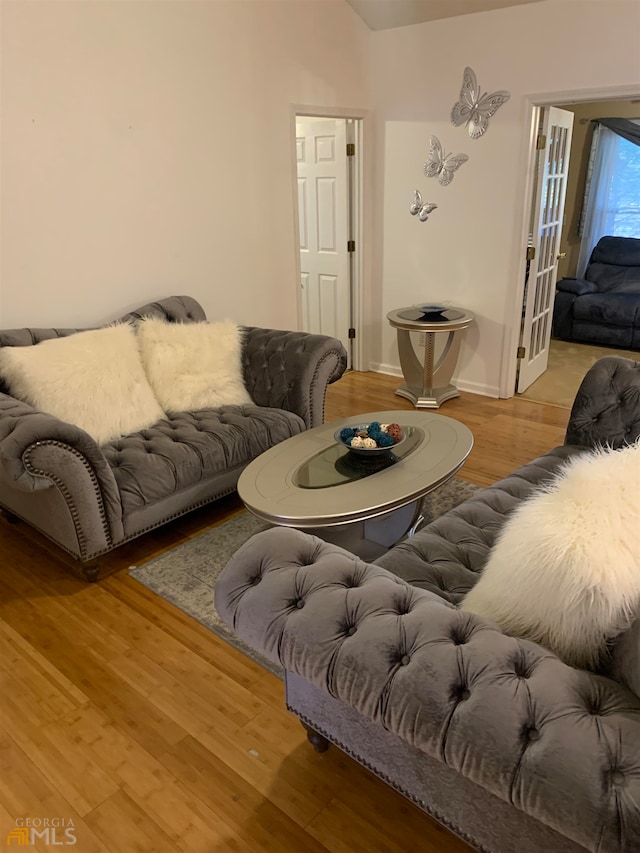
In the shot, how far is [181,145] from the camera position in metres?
3.48

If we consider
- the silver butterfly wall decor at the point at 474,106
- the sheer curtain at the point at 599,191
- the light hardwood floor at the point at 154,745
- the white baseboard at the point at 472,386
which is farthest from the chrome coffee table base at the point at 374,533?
the sheer curtain at the point at 599,191

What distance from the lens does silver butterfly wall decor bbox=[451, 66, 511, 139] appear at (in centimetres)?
399

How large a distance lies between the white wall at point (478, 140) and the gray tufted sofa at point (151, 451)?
5.52ft

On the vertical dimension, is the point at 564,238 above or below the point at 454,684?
above

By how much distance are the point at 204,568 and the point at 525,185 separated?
3249 millimetres

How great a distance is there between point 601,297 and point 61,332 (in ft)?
16.7

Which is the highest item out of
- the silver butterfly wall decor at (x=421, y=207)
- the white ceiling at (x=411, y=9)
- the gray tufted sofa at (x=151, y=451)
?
the white ceiling at (x=411, y=9)

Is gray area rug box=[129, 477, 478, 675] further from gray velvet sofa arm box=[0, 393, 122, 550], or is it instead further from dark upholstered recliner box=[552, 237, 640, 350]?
dark upholstered recliner box=[552, 237, 640, 350]

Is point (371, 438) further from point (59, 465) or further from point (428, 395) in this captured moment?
point (428, 395)

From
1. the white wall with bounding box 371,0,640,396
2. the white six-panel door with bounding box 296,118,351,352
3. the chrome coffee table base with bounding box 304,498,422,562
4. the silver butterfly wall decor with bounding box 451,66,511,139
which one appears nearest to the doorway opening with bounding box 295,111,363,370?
the white six-panel door with bounding box 296,118,351,352

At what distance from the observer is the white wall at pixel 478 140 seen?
3572mm

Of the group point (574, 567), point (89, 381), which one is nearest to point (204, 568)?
point (89, 381)

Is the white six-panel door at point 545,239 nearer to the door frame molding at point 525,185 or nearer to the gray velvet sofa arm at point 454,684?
the door frame molding at point 525,185

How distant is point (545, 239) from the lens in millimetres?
4406
